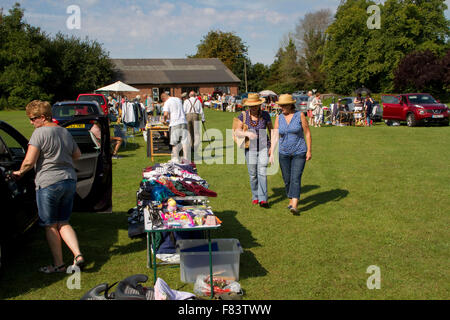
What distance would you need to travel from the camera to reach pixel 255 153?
7.39 meters

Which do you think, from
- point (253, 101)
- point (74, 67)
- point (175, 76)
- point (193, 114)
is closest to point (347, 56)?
point (175, 76)

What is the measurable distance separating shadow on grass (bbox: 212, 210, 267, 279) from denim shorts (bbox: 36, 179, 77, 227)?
2.16 m

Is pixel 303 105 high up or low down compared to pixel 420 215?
up

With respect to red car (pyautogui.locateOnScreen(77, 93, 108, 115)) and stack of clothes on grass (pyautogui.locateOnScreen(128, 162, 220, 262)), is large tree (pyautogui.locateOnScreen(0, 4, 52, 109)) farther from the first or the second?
stack of clothes on grass (pyautogui.locateOnScreen(128, 162, 220, 262))

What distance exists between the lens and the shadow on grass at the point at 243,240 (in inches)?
195

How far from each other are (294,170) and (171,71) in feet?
214

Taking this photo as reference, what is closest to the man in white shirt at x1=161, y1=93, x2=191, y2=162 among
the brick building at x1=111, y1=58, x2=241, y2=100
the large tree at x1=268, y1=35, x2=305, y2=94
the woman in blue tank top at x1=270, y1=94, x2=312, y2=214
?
the woman in blue tank top at x1=270, y1=94, x2=312, y2=214

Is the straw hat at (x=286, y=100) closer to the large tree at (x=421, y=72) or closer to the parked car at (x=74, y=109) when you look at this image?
the parked car at (x=74, y=109)

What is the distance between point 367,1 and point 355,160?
189 ft

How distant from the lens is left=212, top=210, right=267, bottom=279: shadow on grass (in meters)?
4.94

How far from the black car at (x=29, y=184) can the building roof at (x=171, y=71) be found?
59966 mm

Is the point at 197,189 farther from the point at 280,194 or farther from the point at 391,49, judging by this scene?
the point at 391,49
